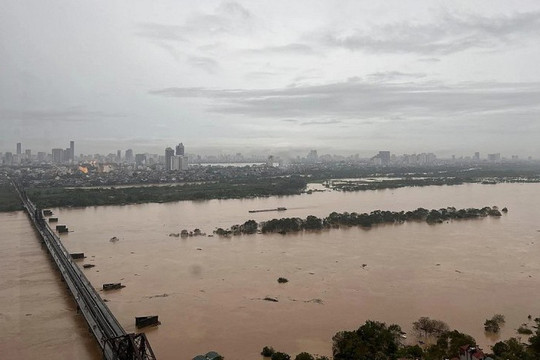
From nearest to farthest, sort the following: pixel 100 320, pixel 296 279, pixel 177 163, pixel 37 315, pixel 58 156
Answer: pixel 100 320
pixel 37 315
pixel 296 279
pixel 177 163
pixel 58 156

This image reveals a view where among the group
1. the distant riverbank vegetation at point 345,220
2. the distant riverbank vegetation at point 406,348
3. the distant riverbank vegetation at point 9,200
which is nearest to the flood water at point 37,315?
the distant riverbank vegetation at point 406,348

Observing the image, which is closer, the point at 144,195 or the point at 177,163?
the point at 144,195

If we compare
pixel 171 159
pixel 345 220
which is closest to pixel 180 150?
pixel 171 159

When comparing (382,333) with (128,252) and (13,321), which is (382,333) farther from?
(128,252)

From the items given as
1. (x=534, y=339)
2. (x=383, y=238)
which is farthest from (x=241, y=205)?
(x=534, y=339)

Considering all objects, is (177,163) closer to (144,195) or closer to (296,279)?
(144,195)

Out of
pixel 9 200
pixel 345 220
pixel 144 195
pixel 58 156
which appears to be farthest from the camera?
pixel 58 156
